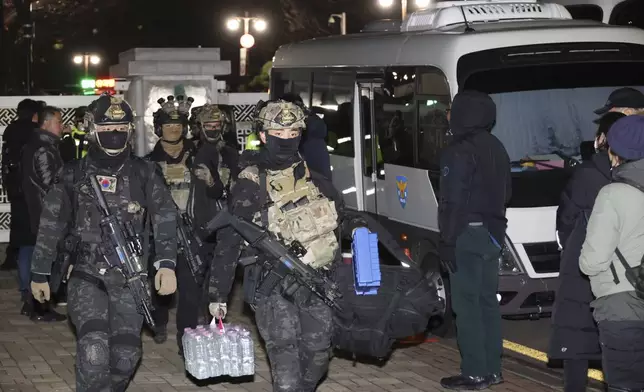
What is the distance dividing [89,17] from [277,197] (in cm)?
5270

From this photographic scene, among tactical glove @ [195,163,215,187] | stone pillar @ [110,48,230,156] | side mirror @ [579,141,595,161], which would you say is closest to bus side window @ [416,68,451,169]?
side mirror @ [579,141,595,161]

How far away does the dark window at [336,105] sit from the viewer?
14.2m

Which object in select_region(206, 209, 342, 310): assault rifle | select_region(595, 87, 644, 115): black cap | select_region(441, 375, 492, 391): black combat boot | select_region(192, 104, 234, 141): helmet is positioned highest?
select_region(595, 87, 644, 115): black cap

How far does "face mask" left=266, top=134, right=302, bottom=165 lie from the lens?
25.6ft

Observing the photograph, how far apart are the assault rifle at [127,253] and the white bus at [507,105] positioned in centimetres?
405

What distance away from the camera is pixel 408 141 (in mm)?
12539

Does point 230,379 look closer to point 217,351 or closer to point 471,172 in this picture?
point 217,351

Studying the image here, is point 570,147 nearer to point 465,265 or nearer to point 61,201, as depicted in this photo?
point 465,265

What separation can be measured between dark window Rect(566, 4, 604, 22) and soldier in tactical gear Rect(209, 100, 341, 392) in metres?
8.97

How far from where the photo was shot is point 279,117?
25.7 feet

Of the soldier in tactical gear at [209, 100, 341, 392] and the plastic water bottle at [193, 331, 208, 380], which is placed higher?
the soldier in tactical gear at [209, 100, 341, 392]

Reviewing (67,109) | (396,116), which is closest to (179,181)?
(396,116)

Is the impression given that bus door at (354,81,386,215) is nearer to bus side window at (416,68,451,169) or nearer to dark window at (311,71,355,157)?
dark window at (311,71,355,157)

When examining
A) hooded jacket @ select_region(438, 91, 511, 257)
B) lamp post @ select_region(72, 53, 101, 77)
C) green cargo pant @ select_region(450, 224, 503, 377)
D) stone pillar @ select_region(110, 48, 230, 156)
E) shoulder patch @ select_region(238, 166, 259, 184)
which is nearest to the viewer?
shoulder patch @ select_region(238, 166, 259, 184)
